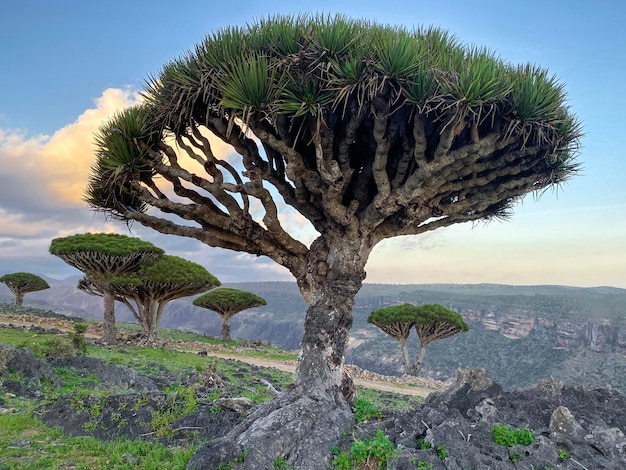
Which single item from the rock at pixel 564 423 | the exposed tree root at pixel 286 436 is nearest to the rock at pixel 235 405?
the exposed tree root at pixel 286 436

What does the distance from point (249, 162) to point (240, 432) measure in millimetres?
4275

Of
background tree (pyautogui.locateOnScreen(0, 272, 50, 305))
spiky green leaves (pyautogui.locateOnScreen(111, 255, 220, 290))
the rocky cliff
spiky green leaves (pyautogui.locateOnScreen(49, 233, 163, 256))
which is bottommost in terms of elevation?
the rocky cliff

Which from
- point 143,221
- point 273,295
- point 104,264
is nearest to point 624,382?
point 104,264

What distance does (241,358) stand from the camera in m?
26.9

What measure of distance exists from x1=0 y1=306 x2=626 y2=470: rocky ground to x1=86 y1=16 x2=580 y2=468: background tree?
0.97 m

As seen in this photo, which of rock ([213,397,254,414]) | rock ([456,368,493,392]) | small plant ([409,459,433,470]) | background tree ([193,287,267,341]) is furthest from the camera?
background tree ([193,287,267,341])

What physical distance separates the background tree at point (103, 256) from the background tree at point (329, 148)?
52.7ft

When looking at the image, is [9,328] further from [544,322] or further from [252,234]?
[544,322]

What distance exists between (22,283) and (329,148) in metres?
45.2

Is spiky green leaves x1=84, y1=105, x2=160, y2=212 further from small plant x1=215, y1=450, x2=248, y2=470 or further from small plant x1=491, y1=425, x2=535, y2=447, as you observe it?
small plant x1=491, y1=425, x2=535, y2=447

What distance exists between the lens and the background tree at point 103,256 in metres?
23.0

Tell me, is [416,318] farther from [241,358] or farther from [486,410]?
[486,410]

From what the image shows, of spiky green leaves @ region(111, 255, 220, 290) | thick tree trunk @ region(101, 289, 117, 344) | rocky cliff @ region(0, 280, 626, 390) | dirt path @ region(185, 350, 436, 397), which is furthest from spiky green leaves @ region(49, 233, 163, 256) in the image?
rocky cliff @ region(0, 280, 626, 390)

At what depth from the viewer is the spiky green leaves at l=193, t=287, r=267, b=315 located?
3662 centimetres
